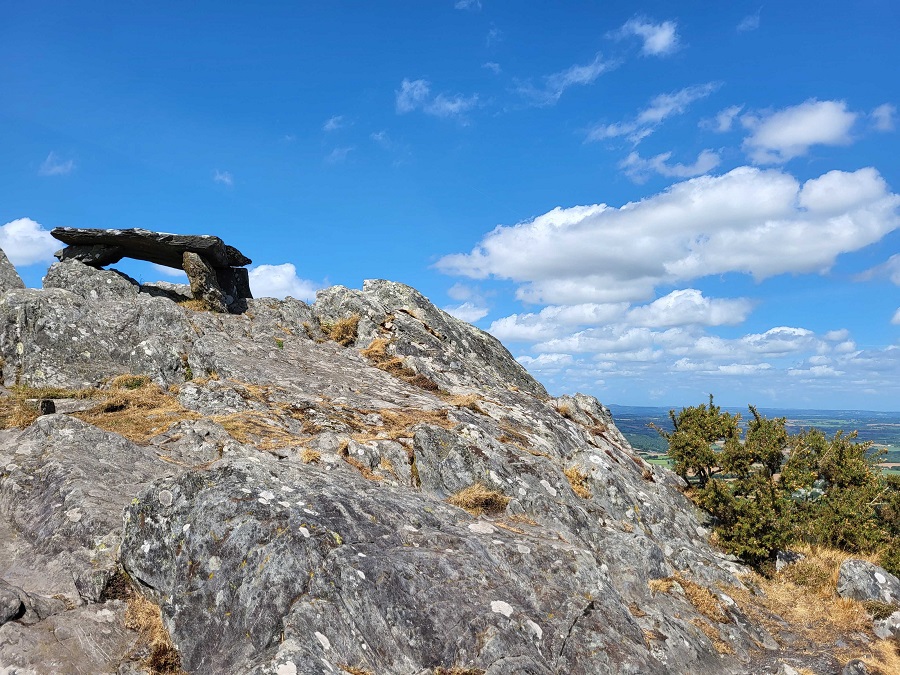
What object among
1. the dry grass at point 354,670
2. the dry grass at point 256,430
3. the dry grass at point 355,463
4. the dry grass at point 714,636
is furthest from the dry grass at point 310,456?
the dry grass at point 714,636

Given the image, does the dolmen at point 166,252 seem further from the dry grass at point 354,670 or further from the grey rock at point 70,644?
the dry grass at point 354,670

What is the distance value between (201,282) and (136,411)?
48.1 feet

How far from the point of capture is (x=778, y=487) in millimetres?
25328

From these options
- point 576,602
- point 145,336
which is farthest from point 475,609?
point 145,336

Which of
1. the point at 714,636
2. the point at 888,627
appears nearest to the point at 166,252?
the point at 714,636

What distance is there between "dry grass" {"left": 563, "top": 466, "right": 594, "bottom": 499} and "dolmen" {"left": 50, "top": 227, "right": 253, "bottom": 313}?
24.3m

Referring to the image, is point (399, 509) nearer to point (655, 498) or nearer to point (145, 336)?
point (655, 498)

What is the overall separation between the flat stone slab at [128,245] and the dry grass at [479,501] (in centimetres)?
2606

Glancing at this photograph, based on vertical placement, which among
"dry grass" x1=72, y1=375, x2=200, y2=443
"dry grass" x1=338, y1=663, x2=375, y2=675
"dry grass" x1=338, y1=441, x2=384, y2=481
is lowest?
"dry grass" x1=338, y1=663, x2=375, y2=675

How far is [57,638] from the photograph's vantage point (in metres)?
8.88

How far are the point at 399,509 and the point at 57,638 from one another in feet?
22.5

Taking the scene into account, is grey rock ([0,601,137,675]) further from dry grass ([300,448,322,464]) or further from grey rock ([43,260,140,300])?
grey rock ([43,260,140,300])

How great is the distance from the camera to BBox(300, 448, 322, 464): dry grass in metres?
15.4

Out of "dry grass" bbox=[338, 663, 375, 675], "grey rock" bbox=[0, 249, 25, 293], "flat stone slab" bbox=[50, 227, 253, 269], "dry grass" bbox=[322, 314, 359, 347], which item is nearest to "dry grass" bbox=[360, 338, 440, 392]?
"dry grass" bbox=[322, 314, 359, 347]
